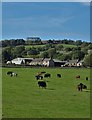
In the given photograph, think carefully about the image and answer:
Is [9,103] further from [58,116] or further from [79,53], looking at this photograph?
[79,53]

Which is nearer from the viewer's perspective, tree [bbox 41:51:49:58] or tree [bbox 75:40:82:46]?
tree [bbox 41:51:49:58]

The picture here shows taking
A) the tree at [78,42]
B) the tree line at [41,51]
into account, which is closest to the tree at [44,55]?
the tree line at [41,51]

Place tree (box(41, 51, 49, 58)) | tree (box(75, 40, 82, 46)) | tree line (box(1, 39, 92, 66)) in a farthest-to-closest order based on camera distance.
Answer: tree (box(75, 40, 82, 46)) < tree (box(41, 51, 49, 58)) < tree line (box(1, 39, 92, 66))

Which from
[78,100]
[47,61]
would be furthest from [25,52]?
[78,100]

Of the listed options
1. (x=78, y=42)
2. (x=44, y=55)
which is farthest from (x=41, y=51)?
(x=78, y=42)

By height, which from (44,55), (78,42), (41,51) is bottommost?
(44,55)

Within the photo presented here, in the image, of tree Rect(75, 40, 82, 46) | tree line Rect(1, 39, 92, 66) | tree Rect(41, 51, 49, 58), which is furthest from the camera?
tree Rect(75, 40, 82, 46)

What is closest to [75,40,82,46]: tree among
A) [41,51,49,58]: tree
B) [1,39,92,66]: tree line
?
[1,39,92,66]: tree line

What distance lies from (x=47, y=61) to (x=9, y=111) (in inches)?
4549

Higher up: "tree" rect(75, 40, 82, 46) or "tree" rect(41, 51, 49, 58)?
"tree" rect(75, 40, 82, 46)

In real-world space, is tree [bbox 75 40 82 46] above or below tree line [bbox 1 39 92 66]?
above

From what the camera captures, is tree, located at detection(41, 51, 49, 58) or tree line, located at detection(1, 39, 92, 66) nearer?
tree line, located at detection(1, 39, 92, 66)

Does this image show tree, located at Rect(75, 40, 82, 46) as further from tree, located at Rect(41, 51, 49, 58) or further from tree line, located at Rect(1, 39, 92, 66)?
tree, located at Rect(41, 51, 49, 58)

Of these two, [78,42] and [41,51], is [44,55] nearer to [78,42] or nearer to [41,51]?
[41,51]
